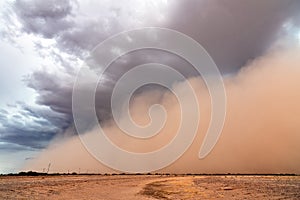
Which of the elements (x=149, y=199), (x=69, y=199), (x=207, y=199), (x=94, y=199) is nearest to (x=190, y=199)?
(x=207, y=199)

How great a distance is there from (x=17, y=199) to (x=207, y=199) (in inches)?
839

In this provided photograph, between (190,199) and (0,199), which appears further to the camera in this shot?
(190,199)

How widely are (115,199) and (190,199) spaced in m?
8.92

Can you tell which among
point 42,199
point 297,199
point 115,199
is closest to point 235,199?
point 297,199

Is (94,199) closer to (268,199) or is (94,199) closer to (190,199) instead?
(190,199)

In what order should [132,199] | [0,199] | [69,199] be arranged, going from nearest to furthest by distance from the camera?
[0,199], [69,199], [132,199]

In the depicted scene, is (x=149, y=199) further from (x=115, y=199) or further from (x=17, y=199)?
(x=17, y=199)

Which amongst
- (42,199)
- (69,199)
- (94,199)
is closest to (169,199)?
(94,199)

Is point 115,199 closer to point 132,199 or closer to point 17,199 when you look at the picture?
point 132,199

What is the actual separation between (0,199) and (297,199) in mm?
33420

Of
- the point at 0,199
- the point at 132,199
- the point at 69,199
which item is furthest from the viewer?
the point at 132,199

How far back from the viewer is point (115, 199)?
34.4 m

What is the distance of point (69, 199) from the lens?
32750 millimetres

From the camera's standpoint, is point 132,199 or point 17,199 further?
point 132,199
